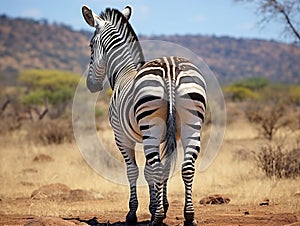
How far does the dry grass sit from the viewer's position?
8250 mm

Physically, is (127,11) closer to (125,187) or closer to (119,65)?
(119,65)

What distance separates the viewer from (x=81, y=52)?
88.2 m

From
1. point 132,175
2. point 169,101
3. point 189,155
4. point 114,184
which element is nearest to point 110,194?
point 114,184

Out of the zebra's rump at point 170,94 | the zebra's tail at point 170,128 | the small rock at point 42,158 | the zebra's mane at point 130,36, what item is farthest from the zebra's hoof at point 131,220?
the small rock at point 42,158

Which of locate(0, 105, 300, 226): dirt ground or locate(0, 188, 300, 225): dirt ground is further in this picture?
locate(0, 105, 300, 226): dirt ground

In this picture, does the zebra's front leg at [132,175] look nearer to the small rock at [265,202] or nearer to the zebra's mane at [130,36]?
the zebra's mane at [130,36]

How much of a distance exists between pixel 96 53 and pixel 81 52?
8254 cm

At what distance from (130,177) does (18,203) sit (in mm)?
2731

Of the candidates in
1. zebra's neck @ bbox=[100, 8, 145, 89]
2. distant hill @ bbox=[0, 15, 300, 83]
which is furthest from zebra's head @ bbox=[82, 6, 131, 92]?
distant hill @ bbox=[0, 15, 300, 83]

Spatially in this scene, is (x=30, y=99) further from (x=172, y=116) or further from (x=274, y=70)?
(x=274, y=70)

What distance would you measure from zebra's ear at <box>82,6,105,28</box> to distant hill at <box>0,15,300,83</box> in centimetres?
6005

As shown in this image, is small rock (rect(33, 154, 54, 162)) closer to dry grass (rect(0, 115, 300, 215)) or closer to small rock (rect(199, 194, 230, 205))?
dry grass (rect(0, 115, 300, 215))

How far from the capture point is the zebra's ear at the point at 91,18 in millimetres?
6969

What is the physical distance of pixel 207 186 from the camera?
973 cm
